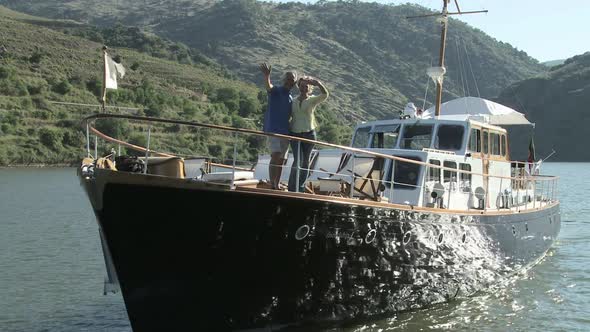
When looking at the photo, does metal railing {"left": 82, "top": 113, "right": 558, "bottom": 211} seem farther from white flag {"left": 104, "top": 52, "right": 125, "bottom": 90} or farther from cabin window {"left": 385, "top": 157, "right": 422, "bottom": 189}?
white flag {"left": 104, "top": 52, "right": 125, "bottom": 90}

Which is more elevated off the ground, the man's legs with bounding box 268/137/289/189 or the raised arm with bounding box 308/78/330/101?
the raised arm with bounding box 308/78/330/101

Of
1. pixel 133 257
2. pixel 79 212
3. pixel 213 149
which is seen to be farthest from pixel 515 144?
pixel 133 257

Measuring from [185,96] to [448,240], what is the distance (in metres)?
86.1

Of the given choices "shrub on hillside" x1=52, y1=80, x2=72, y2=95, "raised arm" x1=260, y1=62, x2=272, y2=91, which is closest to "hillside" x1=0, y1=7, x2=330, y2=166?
"shrub on hillside" x1=52, y1=80, x2=72, y2=95

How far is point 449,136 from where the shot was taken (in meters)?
13.6

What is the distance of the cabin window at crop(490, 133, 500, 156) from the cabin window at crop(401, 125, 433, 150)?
197cm

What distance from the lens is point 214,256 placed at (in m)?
8.92

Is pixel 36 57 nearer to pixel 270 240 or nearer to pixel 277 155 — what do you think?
pixel 277 155

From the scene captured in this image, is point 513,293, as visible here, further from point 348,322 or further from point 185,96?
point 185,96

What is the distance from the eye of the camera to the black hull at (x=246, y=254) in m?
8.66

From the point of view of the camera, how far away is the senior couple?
9781mm

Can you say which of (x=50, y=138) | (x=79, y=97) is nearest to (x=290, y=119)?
(x=50, y=138)

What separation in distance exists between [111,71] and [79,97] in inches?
2822

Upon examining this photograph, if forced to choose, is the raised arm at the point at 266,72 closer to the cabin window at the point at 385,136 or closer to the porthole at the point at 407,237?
the porthole at the point at 407,237
